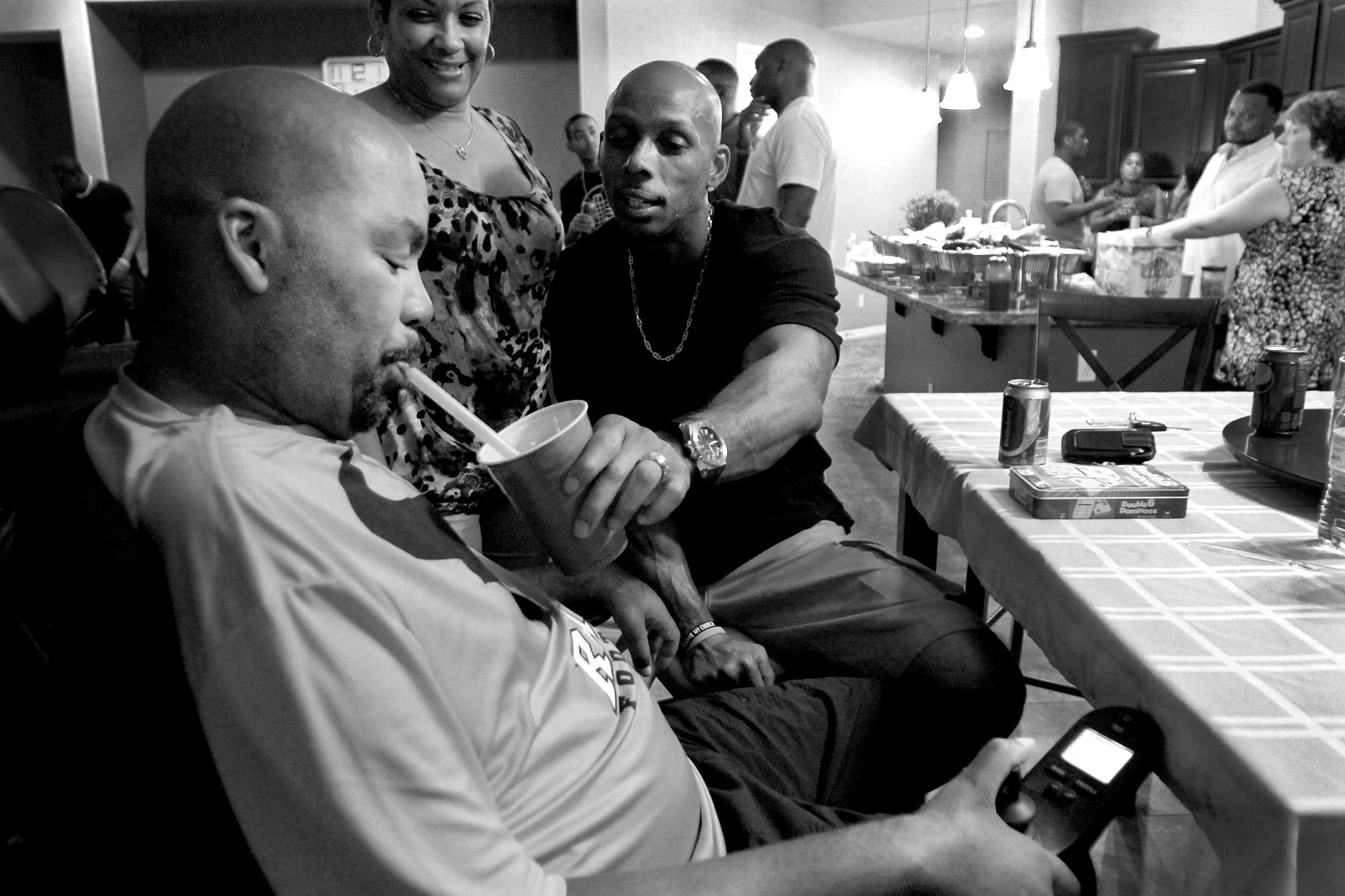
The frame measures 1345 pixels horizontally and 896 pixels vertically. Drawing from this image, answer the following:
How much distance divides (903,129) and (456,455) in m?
9.48

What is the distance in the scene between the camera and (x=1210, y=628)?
959 millimetres

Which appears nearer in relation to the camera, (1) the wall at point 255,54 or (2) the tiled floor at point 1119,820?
(2) the tiled floor at point 1119,820

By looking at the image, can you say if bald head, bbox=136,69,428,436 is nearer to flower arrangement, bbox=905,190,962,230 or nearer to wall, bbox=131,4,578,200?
flower arrangement, bbox=905,190,962,230

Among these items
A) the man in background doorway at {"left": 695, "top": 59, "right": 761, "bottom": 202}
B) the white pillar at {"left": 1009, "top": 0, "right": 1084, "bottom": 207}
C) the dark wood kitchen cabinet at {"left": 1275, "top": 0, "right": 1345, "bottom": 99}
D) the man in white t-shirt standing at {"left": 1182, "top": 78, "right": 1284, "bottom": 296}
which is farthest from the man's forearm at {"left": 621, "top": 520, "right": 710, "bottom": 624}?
the white pillar at {"left": 1009, "top": 0, "right": 1084, "bottom": 207}

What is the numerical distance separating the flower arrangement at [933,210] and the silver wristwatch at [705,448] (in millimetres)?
5053

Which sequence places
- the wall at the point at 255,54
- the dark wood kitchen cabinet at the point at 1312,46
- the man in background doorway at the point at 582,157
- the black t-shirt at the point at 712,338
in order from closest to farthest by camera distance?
the black t-shirt at the point at 712,338 → the man in background doorway at the point at 582,157 → the dark wood kitchen cabinet at the point at 1312,46 → the wall at the point at 255,54

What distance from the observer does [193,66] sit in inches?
343

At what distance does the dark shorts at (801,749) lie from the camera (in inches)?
41.3

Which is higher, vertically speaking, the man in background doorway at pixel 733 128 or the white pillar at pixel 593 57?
the white pillar at pixel 593 57

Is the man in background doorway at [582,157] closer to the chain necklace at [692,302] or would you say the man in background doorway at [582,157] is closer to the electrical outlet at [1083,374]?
the electrical outlet at [1083,374]

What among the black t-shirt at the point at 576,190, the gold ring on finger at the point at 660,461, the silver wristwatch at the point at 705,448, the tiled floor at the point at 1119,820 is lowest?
the tiled floor at the point at 1119,820

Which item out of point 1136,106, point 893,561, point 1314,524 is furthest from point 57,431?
point 1136,106

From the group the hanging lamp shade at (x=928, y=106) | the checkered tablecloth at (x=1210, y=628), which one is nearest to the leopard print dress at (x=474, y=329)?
the checkered tablecloth at (x=1210, y=628)

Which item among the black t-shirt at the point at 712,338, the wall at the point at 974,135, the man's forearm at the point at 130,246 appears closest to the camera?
the black t-shirt at the point at 712,338
